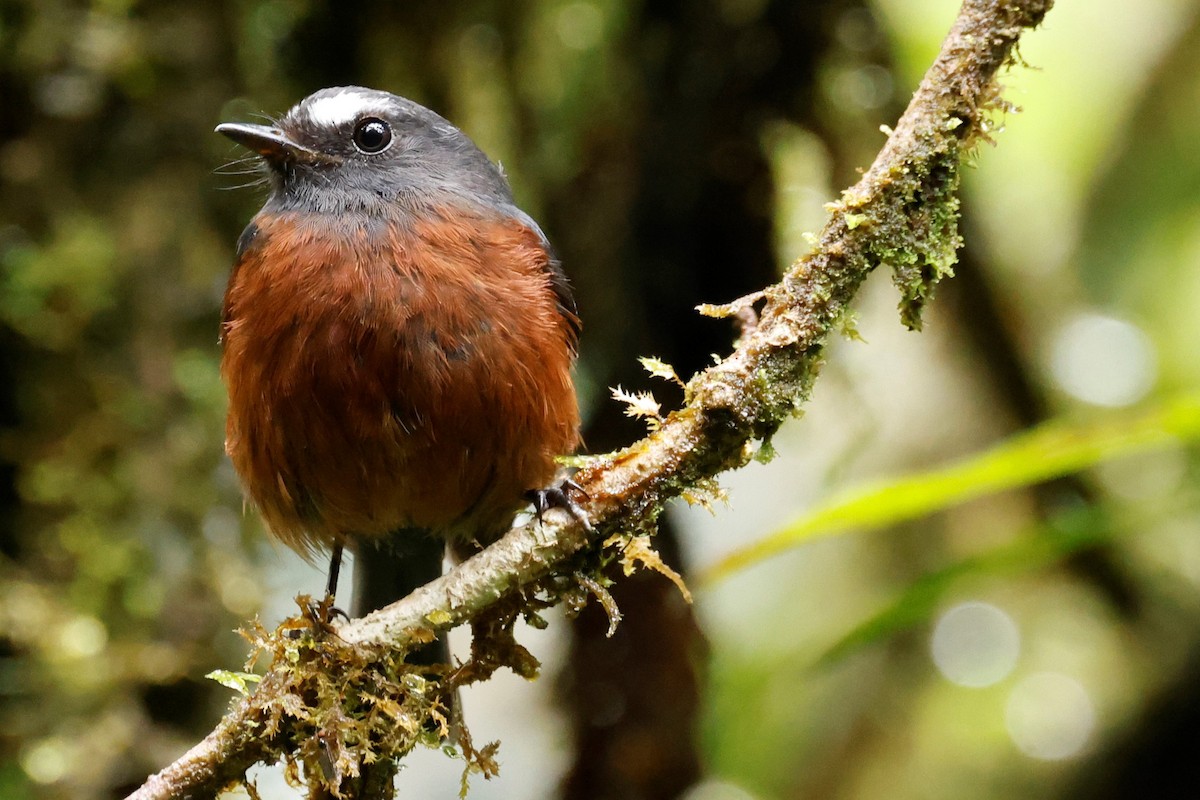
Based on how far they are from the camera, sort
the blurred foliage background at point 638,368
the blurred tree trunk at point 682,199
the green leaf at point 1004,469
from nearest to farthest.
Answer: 1. the green leaf at point 1004,469
2. the blurred foliage background at point 638,368
3. the blurred tree trunk at point 682,199

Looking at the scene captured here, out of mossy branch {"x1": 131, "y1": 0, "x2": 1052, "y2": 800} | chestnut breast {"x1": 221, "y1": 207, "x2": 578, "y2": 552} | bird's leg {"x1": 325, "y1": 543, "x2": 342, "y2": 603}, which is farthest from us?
bird's leg {"x1": 325, "y1": 543, "x2": 342, "y2": 603}

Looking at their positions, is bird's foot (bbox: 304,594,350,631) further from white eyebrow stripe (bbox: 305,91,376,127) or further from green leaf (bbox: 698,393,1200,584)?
white eyebrow stripe (bbox: 305,91,376,127)

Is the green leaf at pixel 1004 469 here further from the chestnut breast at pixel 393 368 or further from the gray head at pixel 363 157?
the gray head at pixel 363 157

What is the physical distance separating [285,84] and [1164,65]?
3254 millimetres

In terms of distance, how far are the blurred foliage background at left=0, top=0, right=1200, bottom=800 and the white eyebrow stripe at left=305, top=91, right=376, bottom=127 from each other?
1075 millimetres

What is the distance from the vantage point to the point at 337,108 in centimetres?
308

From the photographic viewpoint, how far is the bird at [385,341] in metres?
2.58

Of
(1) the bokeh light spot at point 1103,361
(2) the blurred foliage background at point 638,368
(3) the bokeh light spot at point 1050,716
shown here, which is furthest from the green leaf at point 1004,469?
(1) the bokeh light spot at point 1103,361

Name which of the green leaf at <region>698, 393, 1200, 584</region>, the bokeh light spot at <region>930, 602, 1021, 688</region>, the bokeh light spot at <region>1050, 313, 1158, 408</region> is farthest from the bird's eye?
the bokeh light spot at <region>930, 602, 1021, 688</region>

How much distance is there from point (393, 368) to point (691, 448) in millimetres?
846

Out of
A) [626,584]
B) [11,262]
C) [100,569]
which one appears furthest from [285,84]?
[626,584]

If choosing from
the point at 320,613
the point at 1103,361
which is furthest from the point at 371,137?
the point at 1103,361

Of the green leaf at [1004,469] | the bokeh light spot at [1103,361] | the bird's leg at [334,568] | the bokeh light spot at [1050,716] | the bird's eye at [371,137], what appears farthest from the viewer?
the bokeh light spot at [1103,361]

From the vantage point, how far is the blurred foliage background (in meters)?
3.65
